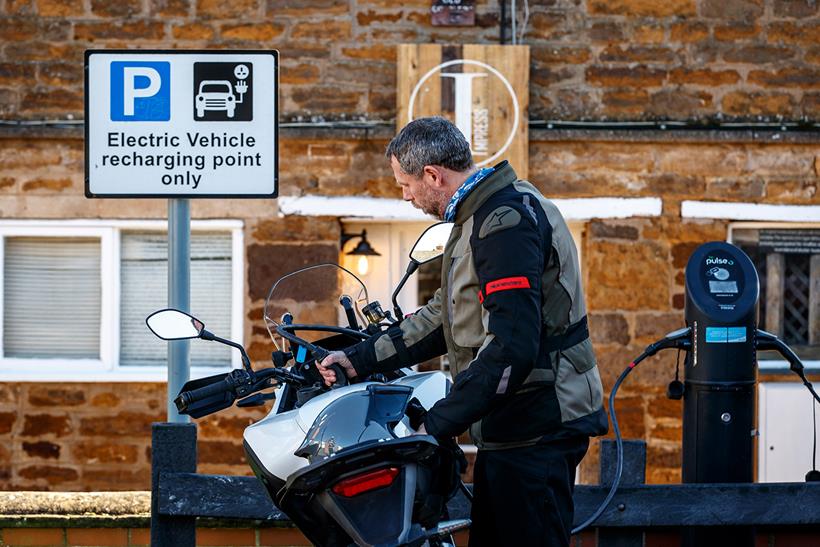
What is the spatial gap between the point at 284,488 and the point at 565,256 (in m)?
1.01

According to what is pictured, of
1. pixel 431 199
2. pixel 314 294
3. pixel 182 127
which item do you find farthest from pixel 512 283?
pixel 182 127

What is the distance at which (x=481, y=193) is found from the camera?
3301mm

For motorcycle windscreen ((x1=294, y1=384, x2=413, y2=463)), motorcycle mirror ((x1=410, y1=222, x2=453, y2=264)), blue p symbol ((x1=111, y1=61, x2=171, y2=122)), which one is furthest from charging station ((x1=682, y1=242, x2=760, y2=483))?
blue p symbol ((x1=111, y1=61, x2=171, y2=122))

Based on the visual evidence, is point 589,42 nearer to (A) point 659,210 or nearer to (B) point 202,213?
(A) point 659,210

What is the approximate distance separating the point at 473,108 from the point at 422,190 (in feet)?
14.5

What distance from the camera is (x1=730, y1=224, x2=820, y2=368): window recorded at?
809cm

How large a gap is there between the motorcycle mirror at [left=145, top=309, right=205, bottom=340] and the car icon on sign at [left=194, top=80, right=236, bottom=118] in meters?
1.31

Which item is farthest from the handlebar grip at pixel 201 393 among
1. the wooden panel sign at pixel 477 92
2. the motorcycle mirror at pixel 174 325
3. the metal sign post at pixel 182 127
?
the wooden panel sign at pixel 477 92

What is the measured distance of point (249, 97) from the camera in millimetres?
4445

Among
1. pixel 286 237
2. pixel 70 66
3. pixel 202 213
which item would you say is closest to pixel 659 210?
pixel 286 237

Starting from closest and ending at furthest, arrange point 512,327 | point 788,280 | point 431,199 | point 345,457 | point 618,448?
point 345,457, point 512,327, point 431,199, point 618,448, point 788,280

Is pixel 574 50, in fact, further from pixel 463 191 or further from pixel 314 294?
pixel 463 191

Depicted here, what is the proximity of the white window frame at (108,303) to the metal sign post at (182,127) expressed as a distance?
11.5ft

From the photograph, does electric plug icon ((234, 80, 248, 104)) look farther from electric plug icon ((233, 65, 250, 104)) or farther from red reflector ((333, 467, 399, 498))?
red reflector ((333, 467, 399, 498))
